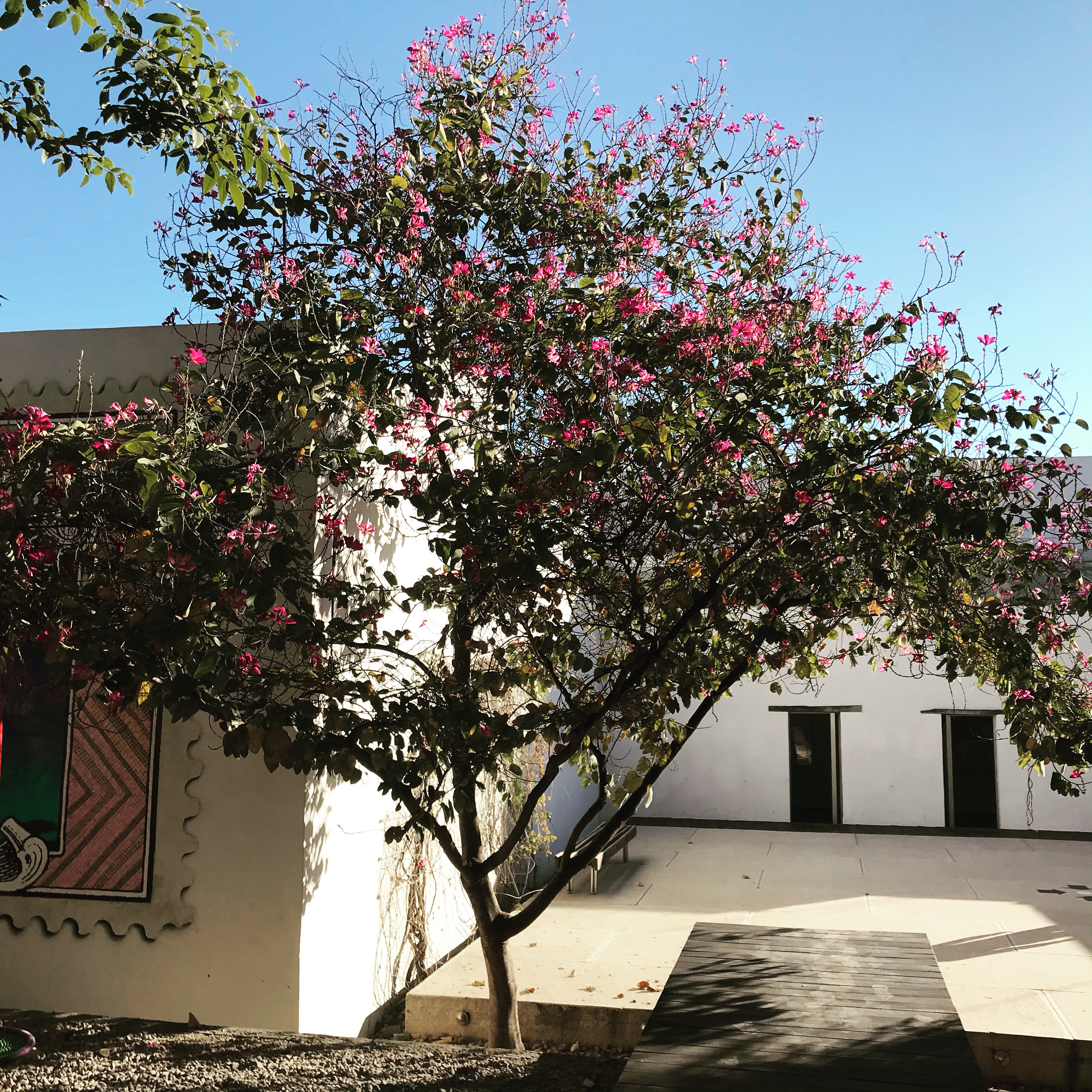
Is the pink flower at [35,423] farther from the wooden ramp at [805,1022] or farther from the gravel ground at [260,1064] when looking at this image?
the wooden ramp at [805,1022]

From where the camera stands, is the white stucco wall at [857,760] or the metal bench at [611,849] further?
the white stucco wall at [857,760]

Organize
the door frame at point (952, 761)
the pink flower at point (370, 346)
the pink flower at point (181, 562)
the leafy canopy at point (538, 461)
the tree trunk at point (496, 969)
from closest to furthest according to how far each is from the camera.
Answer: the pink flower at point (181, 562) → the leafy canopy at point (538, 461) → the pink flower at point (370, 346) → the tree trunk at point (496, 969) → the door frame at point (952, 761)

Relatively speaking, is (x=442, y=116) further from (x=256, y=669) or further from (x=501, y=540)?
(x=256, y=669)

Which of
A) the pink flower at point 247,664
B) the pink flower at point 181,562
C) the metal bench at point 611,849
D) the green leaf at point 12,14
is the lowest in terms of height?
the metal bench at point 611,849

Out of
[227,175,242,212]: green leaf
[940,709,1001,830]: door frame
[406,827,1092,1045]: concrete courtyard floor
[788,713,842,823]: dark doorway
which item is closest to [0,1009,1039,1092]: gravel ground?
[406,827,1092,1045]: concrete courtyard floor

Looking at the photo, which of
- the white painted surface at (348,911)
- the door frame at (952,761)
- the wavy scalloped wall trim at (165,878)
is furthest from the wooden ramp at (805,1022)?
the door frame at (952,761)

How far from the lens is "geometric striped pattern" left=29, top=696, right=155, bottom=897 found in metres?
4.38

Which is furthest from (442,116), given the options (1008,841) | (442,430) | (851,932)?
(1008,841)

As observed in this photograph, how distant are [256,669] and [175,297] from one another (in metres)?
1.77

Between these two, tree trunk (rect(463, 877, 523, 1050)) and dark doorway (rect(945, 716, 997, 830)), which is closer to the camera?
tree trunk (rect(463, 877, 523, 1050))

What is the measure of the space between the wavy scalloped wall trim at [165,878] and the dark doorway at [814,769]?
8891 millimetres

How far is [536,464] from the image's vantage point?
3164 mm

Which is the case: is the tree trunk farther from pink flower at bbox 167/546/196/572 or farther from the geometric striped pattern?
pink flower at bbox 167/546/196/572

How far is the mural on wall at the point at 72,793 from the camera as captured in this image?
14.4 feet
